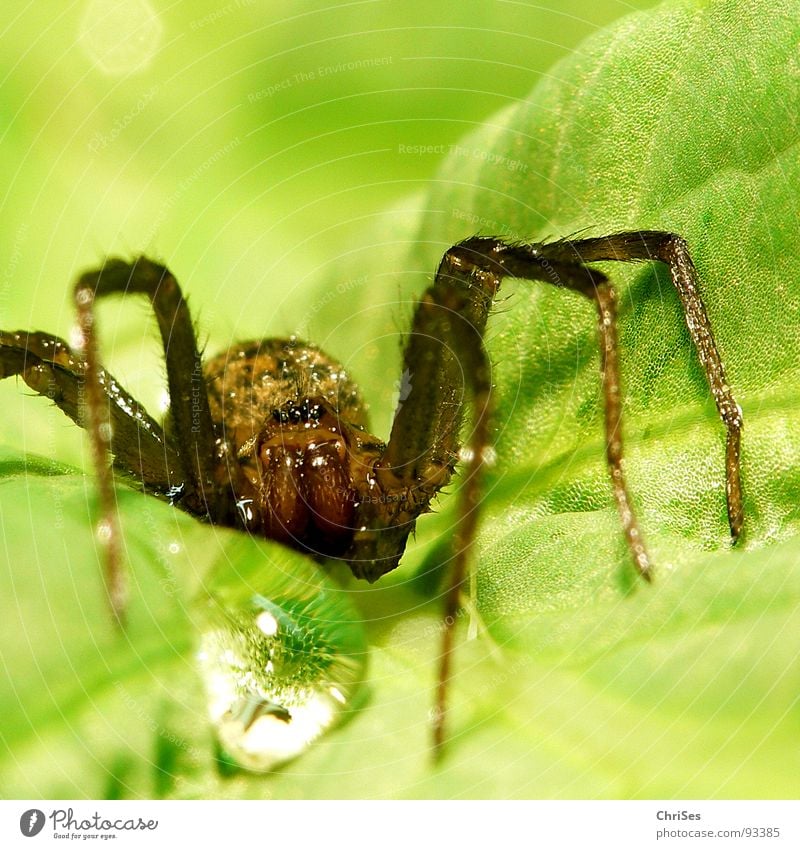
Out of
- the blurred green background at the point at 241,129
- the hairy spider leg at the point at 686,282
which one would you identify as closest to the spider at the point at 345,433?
the hairy spider leg at the point at 686,282

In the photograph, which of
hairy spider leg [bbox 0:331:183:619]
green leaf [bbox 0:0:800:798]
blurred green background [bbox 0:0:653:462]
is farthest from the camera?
blurred green background [bbox 0:0:653:462]

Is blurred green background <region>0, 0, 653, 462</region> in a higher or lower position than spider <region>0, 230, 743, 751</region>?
higher

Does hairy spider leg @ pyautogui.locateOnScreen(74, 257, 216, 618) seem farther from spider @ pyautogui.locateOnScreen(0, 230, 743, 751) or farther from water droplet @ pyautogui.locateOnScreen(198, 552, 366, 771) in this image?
water droplet @ pyautogui.locateOnScreen(198, 552, 366, 771)

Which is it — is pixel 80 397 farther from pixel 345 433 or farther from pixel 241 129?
pixel 241 129

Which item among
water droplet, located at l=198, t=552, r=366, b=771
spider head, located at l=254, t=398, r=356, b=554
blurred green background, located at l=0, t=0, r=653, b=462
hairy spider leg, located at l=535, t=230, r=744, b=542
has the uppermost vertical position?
blurred green background, located at l=0, t=0, r=653, b=462

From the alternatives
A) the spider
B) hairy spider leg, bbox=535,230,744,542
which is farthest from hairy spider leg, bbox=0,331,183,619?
hairy spider leg, bbox=535,230,744,542

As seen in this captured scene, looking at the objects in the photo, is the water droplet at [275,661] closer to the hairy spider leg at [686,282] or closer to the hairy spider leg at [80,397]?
the hairy spider leg at [80,397]

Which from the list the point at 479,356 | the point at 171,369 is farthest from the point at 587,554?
the point at 171,369
